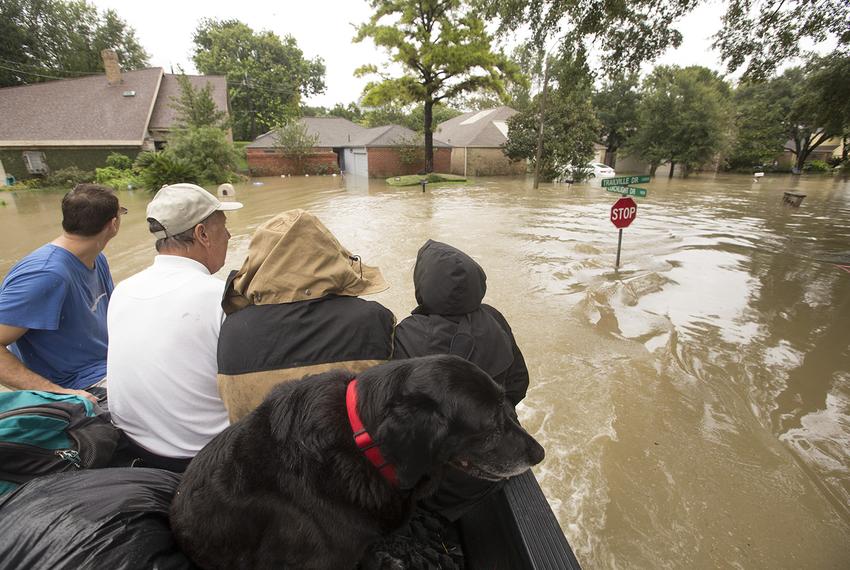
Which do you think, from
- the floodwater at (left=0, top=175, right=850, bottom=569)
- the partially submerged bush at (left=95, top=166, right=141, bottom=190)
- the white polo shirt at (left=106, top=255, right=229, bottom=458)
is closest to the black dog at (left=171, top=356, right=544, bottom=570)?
the white polo shirt at (left=106, top=255, right=229, bottom=458)

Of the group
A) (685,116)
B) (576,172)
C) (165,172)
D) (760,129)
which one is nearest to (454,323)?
(165,172)

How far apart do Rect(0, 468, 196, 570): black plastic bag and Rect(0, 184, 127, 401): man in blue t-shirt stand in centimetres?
130

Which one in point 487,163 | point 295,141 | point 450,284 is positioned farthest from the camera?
point 487,163

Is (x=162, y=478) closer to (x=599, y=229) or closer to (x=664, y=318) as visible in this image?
(x=664, y=318)

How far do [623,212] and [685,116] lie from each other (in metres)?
32.6

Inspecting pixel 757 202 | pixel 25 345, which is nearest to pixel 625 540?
pixel 25 345

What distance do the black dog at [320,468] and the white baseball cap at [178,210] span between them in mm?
1182

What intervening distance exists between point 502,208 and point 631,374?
43.0 feet

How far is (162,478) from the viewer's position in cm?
145

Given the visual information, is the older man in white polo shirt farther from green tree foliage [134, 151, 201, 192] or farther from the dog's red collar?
green tree foliage [134, 151, 201, 192]

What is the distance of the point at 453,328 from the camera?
187 cm

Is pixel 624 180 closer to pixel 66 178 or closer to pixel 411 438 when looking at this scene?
pixel 411 438

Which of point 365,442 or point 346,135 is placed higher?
point 346,135

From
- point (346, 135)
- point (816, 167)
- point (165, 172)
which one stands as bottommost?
point (165, 172)
